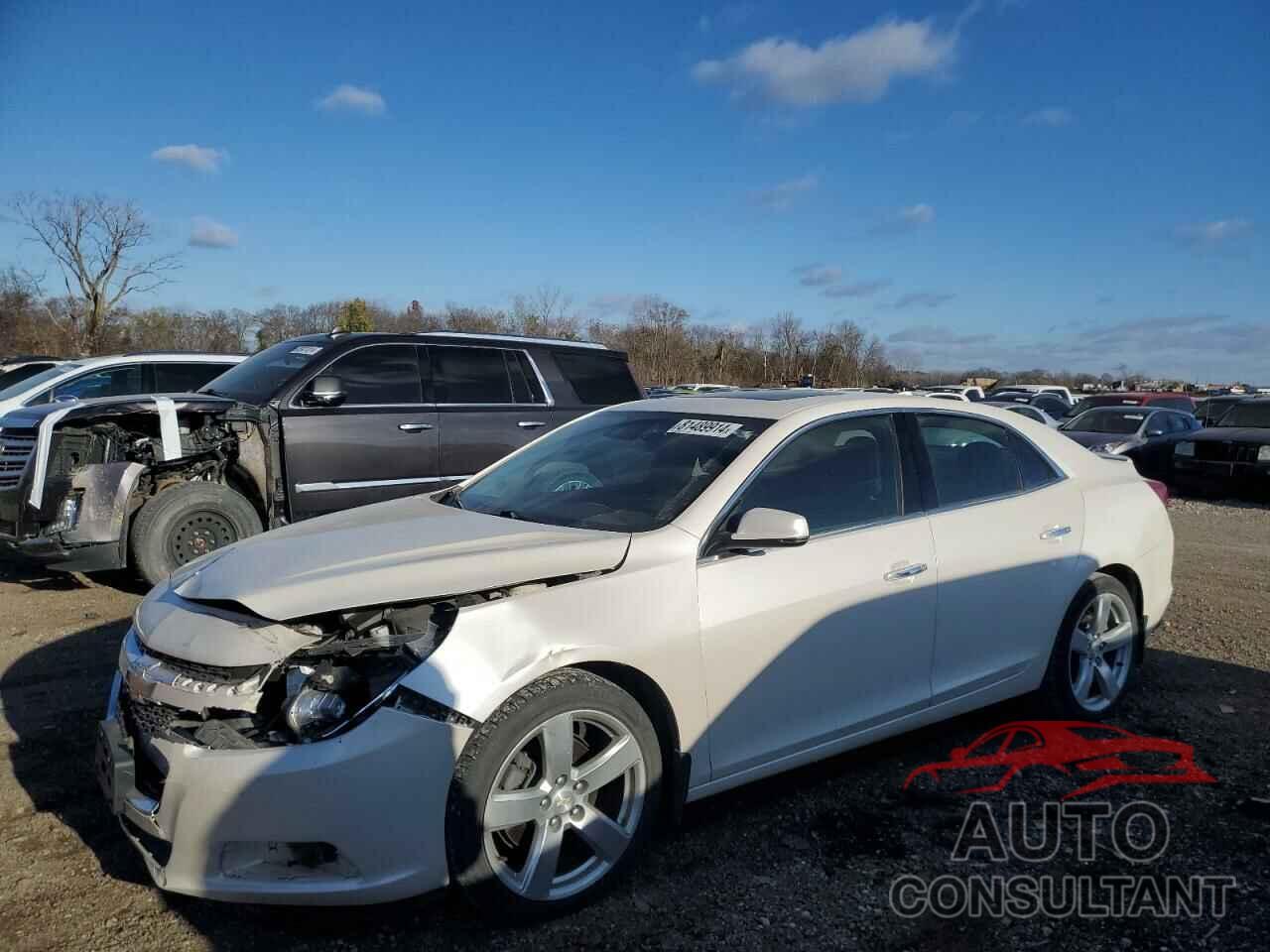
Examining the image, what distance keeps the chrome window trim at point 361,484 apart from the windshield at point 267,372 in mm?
706

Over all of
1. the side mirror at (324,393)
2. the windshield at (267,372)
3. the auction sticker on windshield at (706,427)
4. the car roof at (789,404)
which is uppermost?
the windshield at (267,372)

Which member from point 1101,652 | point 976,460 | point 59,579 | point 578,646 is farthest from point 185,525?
point 1101,652

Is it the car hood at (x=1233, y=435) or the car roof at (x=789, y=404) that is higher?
the car roof at (x=789, y=404)

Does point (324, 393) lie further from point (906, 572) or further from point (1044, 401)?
point (1044, 401)

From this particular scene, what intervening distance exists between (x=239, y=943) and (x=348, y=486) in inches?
177

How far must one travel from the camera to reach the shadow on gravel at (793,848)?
2.72 m

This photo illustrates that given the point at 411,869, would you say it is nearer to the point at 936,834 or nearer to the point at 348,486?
the point at 936,834

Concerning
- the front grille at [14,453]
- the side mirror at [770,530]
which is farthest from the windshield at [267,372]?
the side mirror at [770,530]

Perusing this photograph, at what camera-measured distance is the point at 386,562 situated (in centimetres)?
286

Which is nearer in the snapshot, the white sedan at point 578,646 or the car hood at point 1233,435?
the white sedan at point 578,646

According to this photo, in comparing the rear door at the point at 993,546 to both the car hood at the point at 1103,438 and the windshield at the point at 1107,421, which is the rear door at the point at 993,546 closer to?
the car hood at the point at 1103,438

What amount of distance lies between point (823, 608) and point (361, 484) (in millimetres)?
4538

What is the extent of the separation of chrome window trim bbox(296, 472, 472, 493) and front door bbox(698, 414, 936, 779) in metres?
3.83

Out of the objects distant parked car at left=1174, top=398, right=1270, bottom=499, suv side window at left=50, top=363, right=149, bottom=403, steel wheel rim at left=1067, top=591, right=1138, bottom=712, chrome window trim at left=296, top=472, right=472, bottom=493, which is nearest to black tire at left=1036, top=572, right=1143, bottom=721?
steel wheel rim at left=1067, top=591, right=1138, bottom=712
